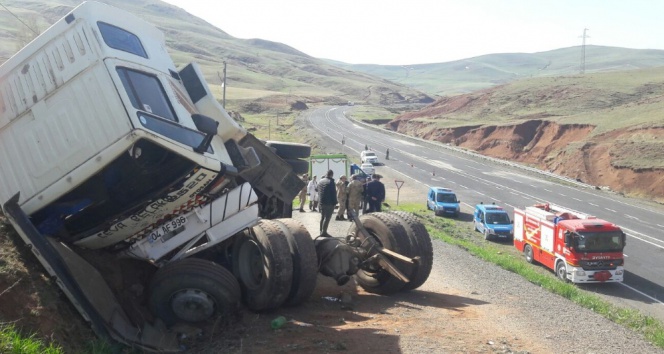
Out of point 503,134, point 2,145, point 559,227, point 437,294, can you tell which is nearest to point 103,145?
point 2,145

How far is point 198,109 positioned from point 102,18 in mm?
1838

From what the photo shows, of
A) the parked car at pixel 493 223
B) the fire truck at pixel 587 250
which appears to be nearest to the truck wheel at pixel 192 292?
the fire truck at pixel 587 250

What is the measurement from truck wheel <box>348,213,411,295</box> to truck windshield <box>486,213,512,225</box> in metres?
21.5

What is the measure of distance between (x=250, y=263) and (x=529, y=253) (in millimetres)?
19738

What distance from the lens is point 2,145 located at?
23.5 feet

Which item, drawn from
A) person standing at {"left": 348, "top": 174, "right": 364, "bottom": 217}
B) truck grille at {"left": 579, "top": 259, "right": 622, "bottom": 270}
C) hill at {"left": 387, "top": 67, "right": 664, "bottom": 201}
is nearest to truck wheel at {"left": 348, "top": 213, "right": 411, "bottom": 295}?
person standing at {"left": 348, "top": 174, "right": 364, "bottom": 217}

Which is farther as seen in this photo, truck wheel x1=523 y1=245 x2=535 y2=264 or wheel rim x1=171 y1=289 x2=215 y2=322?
truck wheel x1=523 y1=245 x2=535 y2=264

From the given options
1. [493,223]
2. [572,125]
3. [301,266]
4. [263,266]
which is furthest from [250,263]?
[572,125]

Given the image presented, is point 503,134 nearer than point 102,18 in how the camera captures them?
No

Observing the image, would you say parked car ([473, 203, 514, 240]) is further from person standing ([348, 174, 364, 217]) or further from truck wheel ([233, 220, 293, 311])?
truck wheel ([233, 220, 293, 311])

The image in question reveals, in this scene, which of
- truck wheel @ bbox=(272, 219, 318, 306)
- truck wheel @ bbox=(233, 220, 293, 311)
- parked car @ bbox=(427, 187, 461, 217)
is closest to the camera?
truck wheel @ bbox=(233, 220, 293, 311)

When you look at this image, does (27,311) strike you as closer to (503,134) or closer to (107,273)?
(107,273)

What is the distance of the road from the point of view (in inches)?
904

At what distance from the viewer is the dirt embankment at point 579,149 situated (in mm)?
50488
